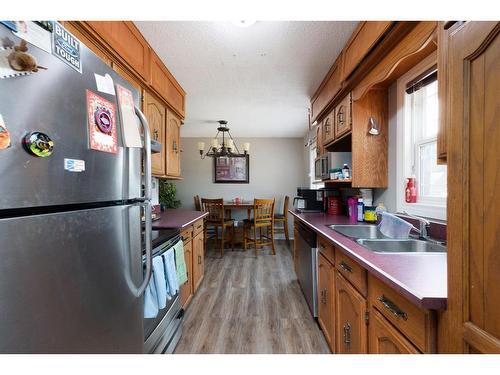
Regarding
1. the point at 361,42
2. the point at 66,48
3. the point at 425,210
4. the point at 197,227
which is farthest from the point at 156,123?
the point at 425,210

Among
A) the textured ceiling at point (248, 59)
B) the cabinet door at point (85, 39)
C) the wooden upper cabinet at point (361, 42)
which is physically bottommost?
the cabinet door at point (85, 39)

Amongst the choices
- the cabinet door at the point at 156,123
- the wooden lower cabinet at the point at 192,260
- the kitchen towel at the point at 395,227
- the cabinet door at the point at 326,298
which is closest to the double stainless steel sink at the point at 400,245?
the kitchen towel at the point at 395,227

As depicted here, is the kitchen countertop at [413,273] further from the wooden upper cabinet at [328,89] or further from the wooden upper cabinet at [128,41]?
the wooden upper cabinet at [128,41]

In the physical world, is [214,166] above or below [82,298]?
above

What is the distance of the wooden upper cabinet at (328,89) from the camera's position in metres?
1.92

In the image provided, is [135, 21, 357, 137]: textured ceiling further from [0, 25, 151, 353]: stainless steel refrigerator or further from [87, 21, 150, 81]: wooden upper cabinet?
[0, 25, 151, 353]: stainless steel refrigerator

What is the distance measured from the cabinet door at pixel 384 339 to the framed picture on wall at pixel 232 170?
4.32 m

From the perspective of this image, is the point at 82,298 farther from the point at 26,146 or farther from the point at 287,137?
the point at 287,137

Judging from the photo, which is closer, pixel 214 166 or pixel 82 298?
pixel 82 298
